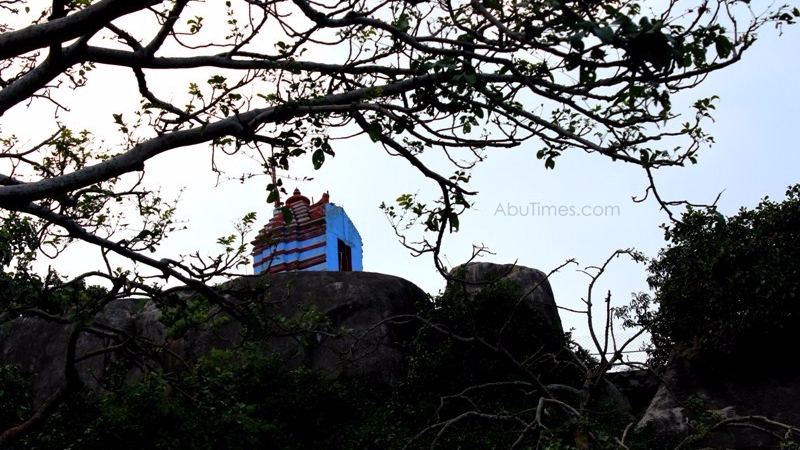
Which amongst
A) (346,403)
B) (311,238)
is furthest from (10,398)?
(311,238)

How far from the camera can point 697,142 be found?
5.83 meters

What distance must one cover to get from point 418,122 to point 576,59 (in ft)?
5.40

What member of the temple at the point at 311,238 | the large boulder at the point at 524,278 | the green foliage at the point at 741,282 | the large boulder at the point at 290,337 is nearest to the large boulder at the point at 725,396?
the green foliage at the point at 741,282

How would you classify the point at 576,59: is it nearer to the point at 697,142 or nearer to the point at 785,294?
the point at 697,142

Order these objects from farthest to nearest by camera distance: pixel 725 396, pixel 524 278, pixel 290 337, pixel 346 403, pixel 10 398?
pixel 524 278, pixel 290 337, pixel 346 403, pixel 725 396, pixel 10 398

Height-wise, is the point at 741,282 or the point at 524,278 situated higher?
the point at 524,278

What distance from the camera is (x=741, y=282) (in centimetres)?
1210

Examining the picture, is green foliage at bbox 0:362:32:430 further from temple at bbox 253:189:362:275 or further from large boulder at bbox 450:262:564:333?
large boulder at bbox 450:262:564:333

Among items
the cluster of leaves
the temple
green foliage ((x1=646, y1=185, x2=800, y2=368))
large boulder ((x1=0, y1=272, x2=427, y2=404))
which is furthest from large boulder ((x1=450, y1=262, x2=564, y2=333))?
the temple

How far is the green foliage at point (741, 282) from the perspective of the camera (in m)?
11.9

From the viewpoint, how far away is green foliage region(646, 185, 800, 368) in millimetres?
11930

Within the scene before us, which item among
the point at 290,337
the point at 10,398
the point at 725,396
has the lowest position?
the point at 725,396

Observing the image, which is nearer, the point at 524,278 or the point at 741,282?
the point at 741,282

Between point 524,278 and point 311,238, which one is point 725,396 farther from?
point 311,238
